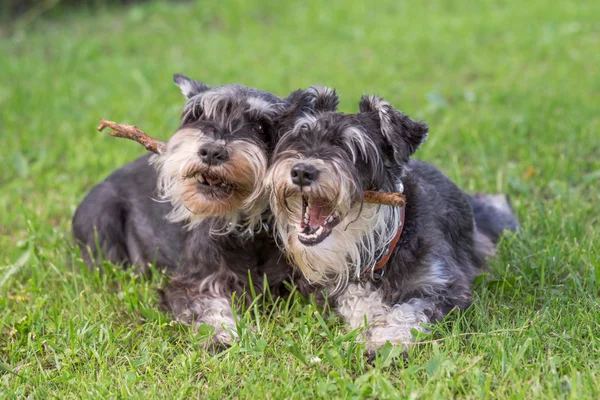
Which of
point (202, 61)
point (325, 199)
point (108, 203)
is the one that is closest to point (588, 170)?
point (325, 199)

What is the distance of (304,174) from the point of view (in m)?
3.72

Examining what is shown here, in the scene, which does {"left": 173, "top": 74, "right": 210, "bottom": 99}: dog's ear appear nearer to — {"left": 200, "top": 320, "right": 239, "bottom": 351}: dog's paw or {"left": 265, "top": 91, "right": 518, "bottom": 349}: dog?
{"left": 265, "top": 91, "right": 518, "bottom": 349}: dog

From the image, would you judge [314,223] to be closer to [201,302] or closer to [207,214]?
[207,214]

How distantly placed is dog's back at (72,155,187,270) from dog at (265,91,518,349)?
4.65ft

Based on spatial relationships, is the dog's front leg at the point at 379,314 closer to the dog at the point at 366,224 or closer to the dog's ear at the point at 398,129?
the dog at the point at 366,224

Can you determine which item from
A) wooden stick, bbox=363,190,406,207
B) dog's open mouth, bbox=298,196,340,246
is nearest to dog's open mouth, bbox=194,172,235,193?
dog's open mouth, bbox=298,196,340,246

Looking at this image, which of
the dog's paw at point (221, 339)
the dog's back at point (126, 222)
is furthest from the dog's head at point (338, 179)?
the dog's back at point (126, 222)

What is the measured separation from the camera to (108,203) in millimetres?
5617

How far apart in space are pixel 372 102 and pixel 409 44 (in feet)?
22.0

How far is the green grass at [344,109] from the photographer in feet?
12.5

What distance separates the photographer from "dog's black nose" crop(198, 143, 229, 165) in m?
3.99

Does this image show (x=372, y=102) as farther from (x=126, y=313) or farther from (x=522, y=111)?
(x=522, y=111)

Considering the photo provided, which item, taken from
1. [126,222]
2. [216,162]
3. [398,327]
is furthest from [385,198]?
[126,222]

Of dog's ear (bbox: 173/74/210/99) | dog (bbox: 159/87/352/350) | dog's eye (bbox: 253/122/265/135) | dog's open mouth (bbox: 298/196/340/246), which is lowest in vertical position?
dog (bbox: 159/87/352/350)
